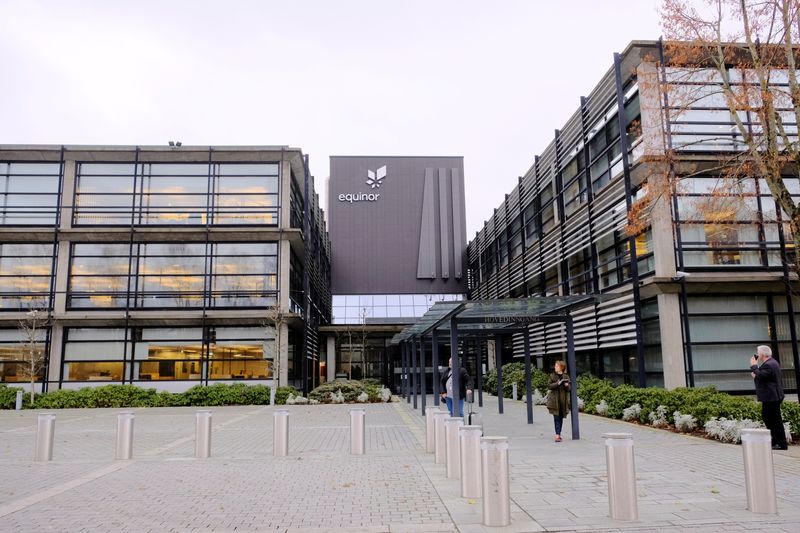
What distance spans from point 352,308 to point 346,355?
16.0ft

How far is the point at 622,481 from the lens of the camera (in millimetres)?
6543

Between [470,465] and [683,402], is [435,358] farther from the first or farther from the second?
[470,465]

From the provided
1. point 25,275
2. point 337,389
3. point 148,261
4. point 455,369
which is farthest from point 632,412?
point 25,275

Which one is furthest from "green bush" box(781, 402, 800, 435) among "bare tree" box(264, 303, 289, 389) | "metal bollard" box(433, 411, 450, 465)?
"bare tree" box(264, 303, 289, 389)

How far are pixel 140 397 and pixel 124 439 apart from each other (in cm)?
1603

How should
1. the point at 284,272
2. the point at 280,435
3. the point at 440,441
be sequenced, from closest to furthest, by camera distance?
the point at 440,441, the point at 280,435, the point at 284,272

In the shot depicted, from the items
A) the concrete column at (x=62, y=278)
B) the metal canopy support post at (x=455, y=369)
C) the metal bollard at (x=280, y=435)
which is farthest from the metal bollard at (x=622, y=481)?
the concrete column at (x=62, y=278)

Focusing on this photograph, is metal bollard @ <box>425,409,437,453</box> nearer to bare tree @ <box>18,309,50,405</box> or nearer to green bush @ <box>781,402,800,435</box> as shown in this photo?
green bush @ <box>781,402,800,435</box>

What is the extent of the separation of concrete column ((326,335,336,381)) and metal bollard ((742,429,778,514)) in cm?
3400

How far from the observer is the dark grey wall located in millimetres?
44344

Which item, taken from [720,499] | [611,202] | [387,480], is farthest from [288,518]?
[611,202]

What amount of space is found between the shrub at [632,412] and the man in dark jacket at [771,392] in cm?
483

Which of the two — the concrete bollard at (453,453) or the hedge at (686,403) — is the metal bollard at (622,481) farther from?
the hedge at (686,403)

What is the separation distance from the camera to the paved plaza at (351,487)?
6.56 metres
